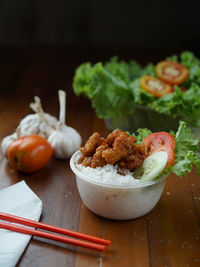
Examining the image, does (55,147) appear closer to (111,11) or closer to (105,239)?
(105,239)

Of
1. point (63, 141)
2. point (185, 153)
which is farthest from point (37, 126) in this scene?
point (185, 153)

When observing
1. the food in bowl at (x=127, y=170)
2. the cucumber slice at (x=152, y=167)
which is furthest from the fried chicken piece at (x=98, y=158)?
the cucumber slice at (x=152, y=167)

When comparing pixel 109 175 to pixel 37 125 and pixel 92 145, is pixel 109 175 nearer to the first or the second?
pixel 92 145

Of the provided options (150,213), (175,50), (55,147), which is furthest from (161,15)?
(150,213)

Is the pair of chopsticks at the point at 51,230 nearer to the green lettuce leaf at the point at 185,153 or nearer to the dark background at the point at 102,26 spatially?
the green lettuce leaf at the point at 185,153

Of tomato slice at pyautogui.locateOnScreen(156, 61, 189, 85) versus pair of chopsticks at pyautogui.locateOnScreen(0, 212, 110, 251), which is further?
tomato slice at pyautogui.locateOnScreen(156, 61, 189, 85)

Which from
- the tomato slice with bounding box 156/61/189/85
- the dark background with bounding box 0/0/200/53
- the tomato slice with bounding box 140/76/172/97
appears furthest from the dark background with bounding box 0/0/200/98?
the tomato slice with bounding box 140/76/172/97

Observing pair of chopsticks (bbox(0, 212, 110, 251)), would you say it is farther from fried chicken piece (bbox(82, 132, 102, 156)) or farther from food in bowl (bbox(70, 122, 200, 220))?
fried chicken piece (bbox(82, 132, 102, 156))
